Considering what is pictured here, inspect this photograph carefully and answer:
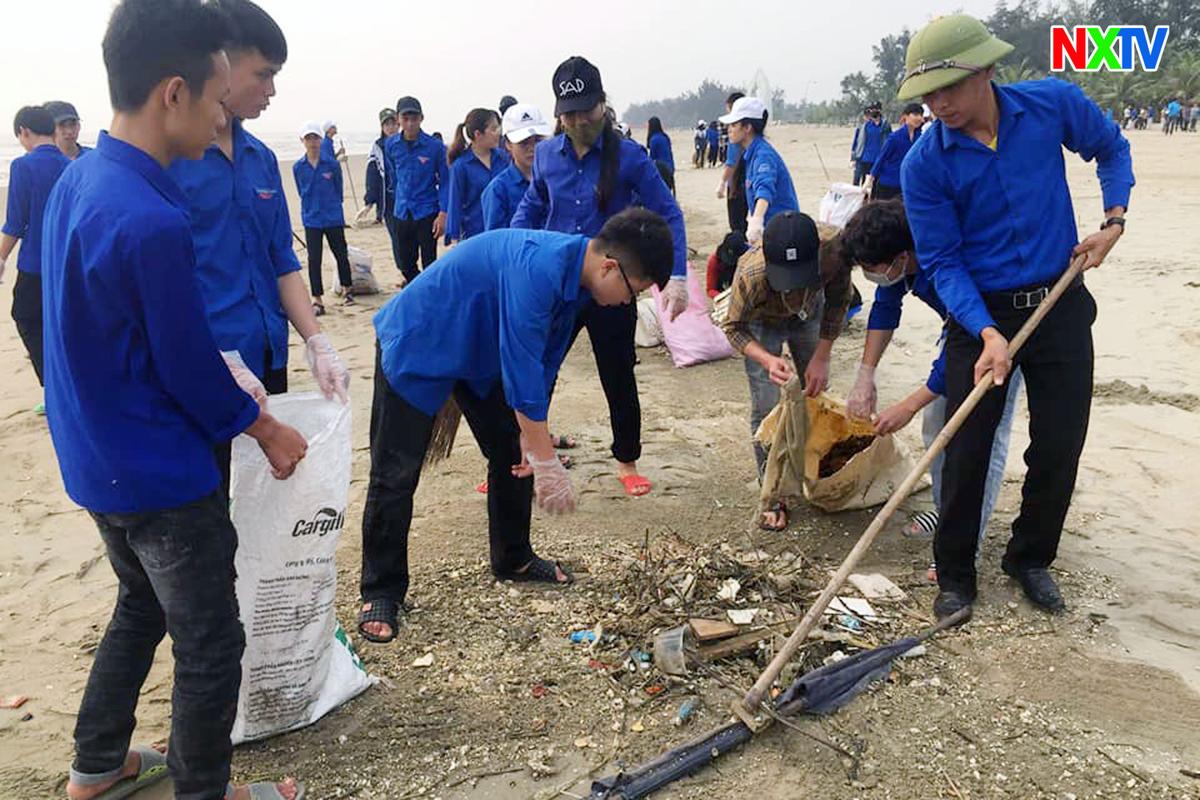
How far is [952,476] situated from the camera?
290 cm

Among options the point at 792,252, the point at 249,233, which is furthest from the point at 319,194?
the point at 792,252

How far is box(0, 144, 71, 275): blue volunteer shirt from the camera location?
4.04 meters

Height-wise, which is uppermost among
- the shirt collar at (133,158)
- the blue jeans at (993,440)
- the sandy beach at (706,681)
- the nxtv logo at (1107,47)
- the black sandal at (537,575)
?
the nxtv logo at (1107,47)

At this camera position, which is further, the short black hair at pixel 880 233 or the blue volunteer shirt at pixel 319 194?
the blue volunteer shirt at pixel 319 194

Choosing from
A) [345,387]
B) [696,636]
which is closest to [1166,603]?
[696,636]

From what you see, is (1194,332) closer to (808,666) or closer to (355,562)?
(808,666)

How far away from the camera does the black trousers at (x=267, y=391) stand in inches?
86.6

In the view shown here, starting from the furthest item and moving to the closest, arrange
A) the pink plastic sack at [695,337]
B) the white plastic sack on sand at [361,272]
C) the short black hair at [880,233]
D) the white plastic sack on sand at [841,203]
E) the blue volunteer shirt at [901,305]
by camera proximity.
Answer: the white plastic sack on sand at [361,272] < the white plastic sack on sand at [841,203] < the pink plastic sack at [695,337] < the blue volunteer shirt at [901,305] < the short black hair at [880,233]

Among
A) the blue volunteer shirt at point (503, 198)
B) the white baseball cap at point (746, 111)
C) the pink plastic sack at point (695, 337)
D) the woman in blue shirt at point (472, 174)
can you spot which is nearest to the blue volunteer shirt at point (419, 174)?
the woman in blue shirt at point (472, 174)

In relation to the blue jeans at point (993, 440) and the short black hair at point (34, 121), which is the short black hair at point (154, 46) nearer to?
the blue jeans at point (993, 440)

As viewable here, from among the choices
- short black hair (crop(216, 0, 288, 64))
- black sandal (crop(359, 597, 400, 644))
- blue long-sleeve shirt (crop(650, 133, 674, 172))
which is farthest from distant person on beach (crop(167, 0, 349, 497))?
blue long-sleeve shirt (crop(650, 133, 674, 172))

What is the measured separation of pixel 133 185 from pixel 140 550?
74 cm

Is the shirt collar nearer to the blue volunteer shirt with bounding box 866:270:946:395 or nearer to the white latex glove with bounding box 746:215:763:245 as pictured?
the blue volunteer shirt with bounding box 866:270:946:395

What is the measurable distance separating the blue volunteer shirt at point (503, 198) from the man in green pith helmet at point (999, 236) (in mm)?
2430
